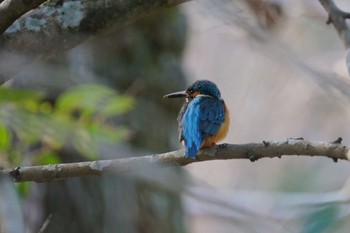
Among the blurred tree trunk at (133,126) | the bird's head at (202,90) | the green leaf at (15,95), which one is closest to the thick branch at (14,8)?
the bird's head at (202,90)

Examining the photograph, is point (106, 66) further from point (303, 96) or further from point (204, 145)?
point (303, 96)

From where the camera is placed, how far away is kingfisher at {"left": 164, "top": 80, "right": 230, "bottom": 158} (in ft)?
6.29

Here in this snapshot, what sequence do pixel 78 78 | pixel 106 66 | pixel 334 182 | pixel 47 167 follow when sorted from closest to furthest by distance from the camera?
pixel 47 167
pixel 78 78
pixel 106 66
pixel 334 182

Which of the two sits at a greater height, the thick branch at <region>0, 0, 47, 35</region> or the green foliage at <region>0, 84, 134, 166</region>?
the thick branch at <region>0, 0, 47, 35</region>

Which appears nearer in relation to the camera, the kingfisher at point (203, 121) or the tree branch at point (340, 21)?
the kingfisher at point (203, 121)

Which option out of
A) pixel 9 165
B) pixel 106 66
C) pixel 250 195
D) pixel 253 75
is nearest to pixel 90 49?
pixel 106 66

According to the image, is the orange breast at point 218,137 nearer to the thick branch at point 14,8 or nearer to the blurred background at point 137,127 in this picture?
the blurred background at point 137,127

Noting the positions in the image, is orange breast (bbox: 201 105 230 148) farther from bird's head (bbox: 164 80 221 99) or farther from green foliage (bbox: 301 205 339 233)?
green foliage (bbox: 301 205 339 233)

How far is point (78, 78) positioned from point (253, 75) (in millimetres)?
3498

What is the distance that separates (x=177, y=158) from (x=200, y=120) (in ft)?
1.07

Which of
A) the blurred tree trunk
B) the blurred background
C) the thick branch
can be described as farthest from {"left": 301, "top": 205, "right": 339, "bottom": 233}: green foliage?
the blurred tree trunk

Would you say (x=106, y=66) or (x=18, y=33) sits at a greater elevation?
(x=18, y=33)

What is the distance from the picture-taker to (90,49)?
430 centimetres

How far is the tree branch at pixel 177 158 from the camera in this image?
1594mm
